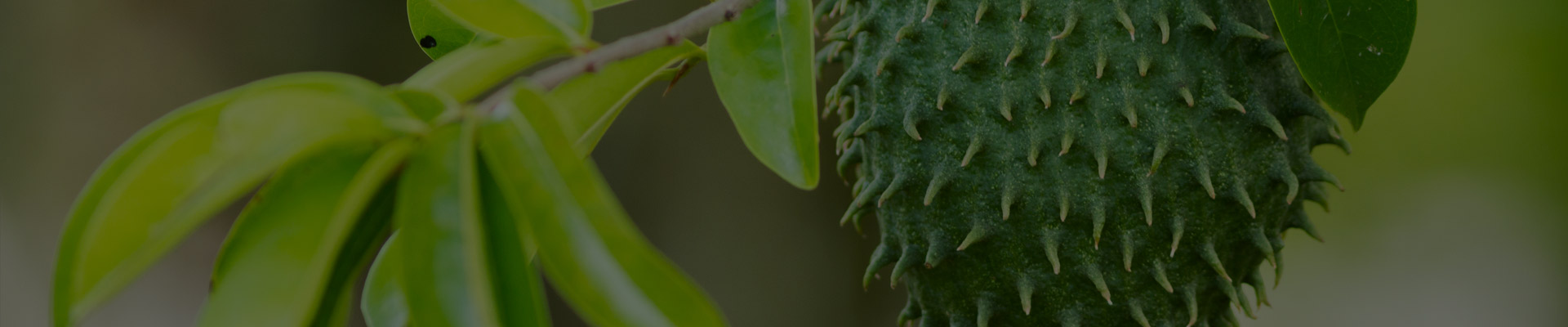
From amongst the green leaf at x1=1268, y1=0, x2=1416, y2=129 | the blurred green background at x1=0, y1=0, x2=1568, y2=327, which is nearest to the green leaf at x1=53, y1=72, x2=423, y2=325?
the green leaf at x1=1268, y1=0, x2=1416, y2=129

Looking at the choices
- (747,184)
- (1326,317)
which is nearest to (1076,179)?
(747,184)

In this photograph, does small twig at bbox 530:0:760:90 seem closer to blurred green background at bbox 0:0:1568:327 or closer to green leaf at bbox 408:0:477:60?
green leaf at bbox 408:0:477:60

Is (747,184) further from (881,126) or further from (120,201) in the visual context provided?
(120,201)

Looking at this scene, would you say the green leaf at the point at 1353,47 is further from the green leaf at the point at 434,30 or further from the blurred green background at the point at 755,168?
the blurred green background at the point at 755,168

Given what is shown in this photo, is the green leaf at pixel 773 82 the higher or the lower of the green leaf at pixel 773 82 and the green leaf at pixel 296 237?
the lower

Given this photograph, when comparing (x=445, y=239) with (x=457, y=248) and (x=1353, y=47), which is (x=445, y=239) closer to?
(x=457, y=248)

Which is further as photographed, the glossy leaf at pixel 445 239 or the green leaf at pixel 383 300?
the green leaf at pixel 383 300

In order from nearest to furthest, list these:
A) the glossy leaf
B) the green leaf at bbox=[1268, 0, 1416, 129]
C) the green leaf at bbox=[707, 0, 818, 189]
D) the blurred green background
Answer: the glossy leaf
the green leaf at bbox=[707, 0, 818, 189]
the green leaf at bbox=[1268, 0, 1416, 129]
the blurred green background

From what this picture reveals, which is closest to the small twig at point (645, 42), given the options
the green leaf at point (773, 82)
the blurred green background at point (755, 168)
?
the green leaf at point (773, 82)
